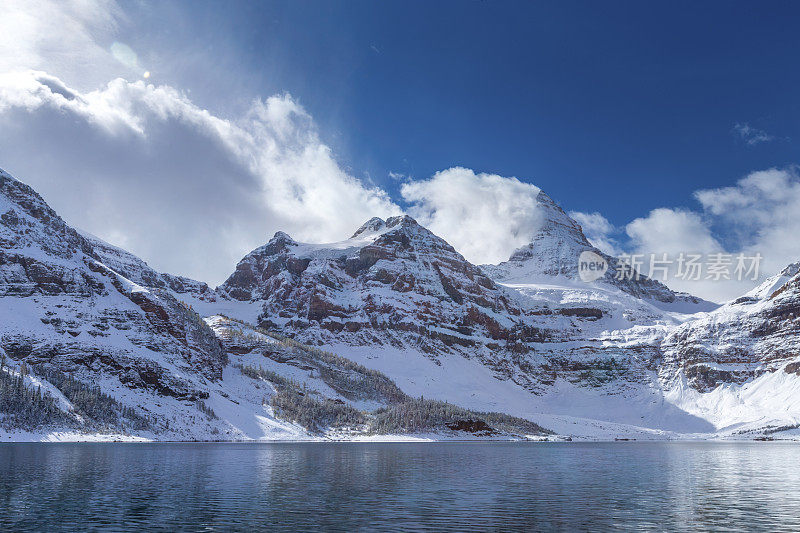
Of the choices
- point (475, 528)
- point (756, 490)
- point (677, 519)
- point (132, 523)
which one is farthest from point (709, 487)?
point (132, 523)

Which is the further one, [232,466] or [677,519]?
[232,466]

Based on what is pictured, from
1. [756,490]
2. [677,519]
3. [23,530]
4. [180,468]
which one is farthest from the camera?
[180,468]

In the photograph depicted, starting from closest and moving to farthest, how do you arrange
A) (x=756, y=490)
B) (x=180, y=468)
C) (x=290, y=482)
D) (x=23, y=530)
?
(x=23, y=530)
(x=756, y=490)
(x=290, y=482)
(x=180, y=468)

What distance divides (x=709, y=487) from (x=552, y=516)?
118 ft

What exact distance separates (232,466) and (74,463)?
24.8 m

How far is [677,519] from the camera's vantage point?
5334 centimetres

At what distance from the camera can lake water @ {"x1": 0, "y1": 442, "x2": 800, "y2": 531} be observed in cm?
5072

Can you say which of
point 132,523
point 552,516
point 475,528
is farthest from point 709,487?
point 132,523

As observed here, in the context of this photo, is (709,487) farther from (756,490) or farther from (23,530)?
(23,530)

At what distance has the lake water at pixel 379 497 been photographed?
166ft

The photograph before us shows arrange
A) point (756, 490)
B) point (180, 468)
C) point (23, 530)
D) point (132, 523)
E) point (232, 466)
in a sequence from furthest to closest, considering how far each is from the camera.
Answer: point (232, 466), point (180, 468), point (756, 490), point (132, 523), point (23, 530)

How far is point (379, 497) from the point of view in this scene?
6662 cm

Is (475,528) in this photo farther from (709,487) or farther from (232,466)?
(232,466)

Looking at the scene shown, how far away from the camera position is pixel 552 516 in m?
54.7
